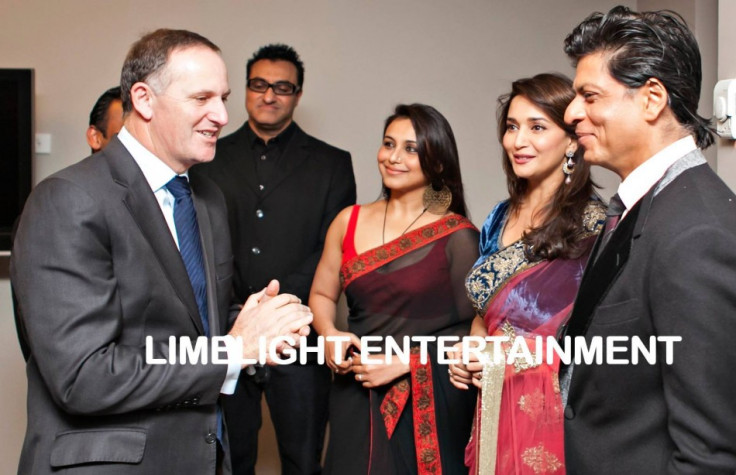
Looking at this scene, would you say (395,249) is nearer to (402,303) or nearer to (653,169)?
(402,303)

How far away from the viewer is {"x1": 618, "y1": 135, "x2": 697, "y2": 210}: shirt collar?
130 cm

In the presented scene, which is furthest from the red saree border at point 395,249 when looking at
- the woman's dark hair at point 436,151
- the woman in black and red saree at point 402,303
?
the woman's dark hair at point 436,151

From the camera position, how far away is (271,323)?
1.54 m

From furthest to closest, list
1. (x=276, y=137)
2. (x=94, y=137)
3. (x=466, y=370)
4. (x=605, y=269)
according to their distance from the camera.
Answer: (x=276, y=137) → (x=94, y=137) → (x=466, y=370) → (x=605, y=269)

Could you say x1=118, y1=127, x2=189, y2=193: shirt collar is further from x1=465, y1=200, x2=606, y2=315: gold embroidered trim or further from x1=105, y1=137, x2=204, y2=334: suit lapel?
x1=465, y1=200, x2=606, y2=315: gold embroidered trim

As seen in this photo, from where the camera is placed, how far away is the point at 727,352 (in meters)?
1.12

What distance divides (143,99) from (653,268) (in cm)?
104

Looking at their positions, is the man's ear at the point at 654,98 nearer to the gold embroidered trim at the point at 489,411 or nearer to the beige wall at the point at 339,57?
the gold embroidered trim at the point at 489,411

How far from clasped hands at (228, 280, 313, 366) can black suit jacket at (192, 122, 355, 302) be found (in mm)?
1254

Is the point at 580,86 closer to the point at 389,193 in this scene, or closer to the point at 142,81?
the point at 142,81

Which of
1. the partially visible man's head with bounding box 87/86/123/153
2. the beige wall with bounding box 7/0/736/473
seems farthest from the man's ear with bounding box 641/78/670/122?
the beige wall with bounding box 7/0/736/473

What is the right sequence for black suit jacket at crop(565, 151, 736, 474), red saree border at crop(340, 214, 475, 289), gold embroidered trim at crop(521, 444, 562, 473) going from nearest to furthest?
black suit jacket at crop(565, 151, 736, 474) < gold embroidered trim at crop(521, 444, 562, 473) < red saree border at crop(340, 214, 475, 289)

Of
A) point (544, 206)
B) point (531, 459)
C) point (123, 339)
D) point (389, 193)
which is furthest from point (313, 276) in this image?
point (123, 339)

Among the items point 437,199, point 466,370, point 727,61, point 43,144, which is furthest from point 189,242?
point 43,144
